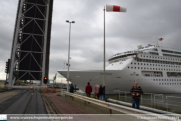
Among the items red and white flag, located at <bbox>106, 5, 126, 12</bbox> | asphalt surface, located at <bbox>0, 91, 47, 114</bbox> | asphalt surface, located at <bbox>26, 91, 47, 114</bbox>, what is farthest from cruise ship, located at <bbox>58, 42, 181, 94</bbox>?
asphalt surface, located at <bbox>26, 91, 47, 114</bbox>

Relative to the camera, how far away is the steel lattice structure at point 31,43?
30703mm

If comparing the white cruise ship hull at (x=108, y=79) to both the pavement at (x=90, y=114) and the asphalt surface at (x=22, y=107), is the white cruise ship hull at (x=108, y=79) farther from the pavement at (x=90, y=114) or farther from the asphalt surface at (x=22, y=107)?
the pavement at (x=90, y=114)

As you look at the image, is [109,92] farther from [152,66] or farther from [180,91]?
[180,91]

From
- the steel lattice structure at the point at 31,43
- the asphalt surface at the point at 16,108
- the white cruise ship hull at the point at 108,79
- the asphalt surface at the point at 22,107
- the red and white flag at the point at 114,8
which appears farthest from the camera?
the steel lattice structure at the point at 31,43

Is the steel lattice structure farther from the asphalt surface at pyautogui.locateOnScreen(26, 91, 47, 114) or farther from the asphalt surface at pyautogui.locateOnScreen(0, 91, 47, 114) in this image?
the asphalt surface at pyautogui.locateOnScreen(26, 91, 47, 114)

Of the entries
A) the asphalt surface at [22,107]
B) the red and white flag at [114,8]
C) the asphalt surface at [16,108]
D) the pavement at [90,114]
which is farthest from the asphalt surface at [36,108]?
the red and white flag at [114,8]

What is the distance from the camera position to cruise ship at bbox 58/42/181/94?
2219cm

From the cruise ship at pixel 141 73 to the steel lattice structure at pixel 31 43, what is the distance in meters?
12.6

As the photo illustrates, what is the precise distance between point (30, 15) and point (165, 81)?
109ft

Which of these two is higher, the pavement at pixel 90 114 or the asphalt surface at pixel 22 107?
the pavement at pixel 90 114

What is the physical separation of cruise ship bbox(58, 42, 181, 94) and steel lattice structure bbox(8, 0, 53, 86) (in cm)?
1255

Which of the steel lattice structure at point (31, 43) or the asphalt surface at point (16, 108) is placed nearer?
the asphalt surface at point (16, 108)

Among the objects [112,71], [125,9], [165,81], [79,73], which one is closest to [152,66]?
[165,81]

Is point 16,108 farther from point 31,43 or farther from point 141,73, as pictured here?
point 31,43
